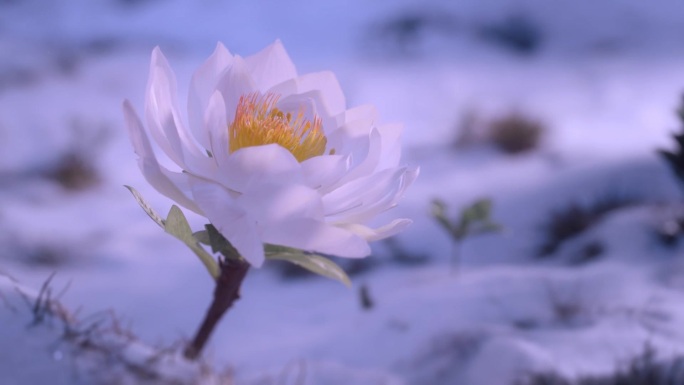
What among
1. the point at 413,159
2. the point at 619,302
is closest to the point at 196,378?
the point at 619,302

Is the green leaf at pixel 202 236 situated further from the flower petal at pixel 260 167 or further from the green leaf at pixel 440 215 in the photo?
the green leaf at pixel 440 215

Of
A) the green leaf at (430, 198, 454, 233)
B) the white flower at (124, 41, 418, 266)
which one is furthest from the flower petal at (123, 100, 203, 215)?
the green leaf at (430, 198, 454, 233)

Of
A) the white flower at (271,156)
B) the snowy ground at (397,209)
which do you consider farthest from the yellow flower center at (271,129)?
the snowy ground at (397,209)

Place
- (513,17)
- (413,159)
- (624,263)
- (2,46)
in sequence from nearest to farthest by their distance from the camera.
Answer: (624,263) → (413,159) → (2,46) → (513,17)

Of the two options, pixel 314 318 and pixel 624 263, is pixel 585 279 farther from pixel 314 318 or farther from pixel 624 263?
pixel 314 318

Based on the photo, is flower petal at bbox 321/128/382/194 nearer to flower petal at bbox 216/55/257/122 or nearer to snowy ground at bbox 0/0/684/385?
flower petal at bbox 216/55/257/122

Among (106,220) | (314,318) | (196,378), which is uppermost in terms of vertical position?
(196,378)

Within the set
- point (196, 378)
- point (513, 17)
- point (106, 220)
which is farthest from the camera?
point (513, 17)
